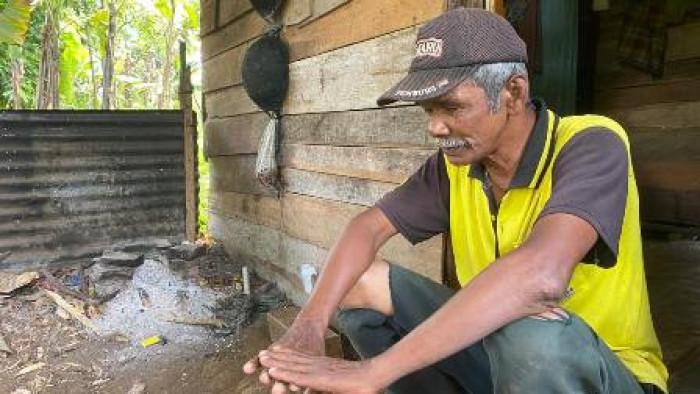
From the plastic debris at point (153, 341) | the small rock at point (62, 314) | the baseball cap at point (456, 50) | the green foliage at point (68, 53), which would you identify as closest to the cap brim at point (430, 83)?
the baseball cap at point (456, 50)

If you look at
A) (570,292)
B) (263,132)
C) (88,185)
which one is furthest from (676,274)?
(88,185)

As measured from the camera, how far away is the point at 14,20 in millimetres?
5879

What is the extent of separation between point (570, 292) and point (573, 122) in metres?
0.50

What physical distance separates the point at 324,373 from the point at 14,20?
5947 mm

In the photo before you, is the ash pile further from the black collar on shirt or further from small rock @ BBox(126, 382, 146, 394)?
the black collar on shirt

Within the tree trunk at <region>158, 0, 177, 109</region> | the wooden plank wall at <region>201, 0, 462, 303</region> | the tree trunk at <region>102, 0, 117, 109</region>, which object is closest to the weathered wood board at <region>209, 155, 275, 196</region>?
the wooden plank wall at <region>201, 0, 462, 303</region>

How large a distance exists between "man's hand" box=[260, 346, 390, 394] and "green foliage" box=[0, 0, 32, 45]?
5.66 meters

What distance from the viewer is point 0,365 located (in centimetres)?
386

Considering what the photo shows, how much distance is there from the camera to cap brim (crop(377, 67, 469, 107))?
1571 millimetres

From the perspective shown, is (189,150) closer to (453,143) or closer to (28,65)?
(453,143)

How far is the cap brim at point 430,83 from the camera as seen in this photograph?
1.57 m

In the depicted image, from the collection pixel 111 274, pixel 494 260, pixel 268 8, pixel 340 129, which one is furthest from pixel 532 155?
pixel 111 274

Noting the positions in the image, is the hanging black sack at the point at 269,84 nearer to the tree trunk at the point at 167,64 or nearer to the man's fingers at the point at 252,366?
the man's fingers at the point at 252,366

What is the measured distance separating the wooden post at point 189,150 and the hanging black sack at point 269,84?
6.02 feet
